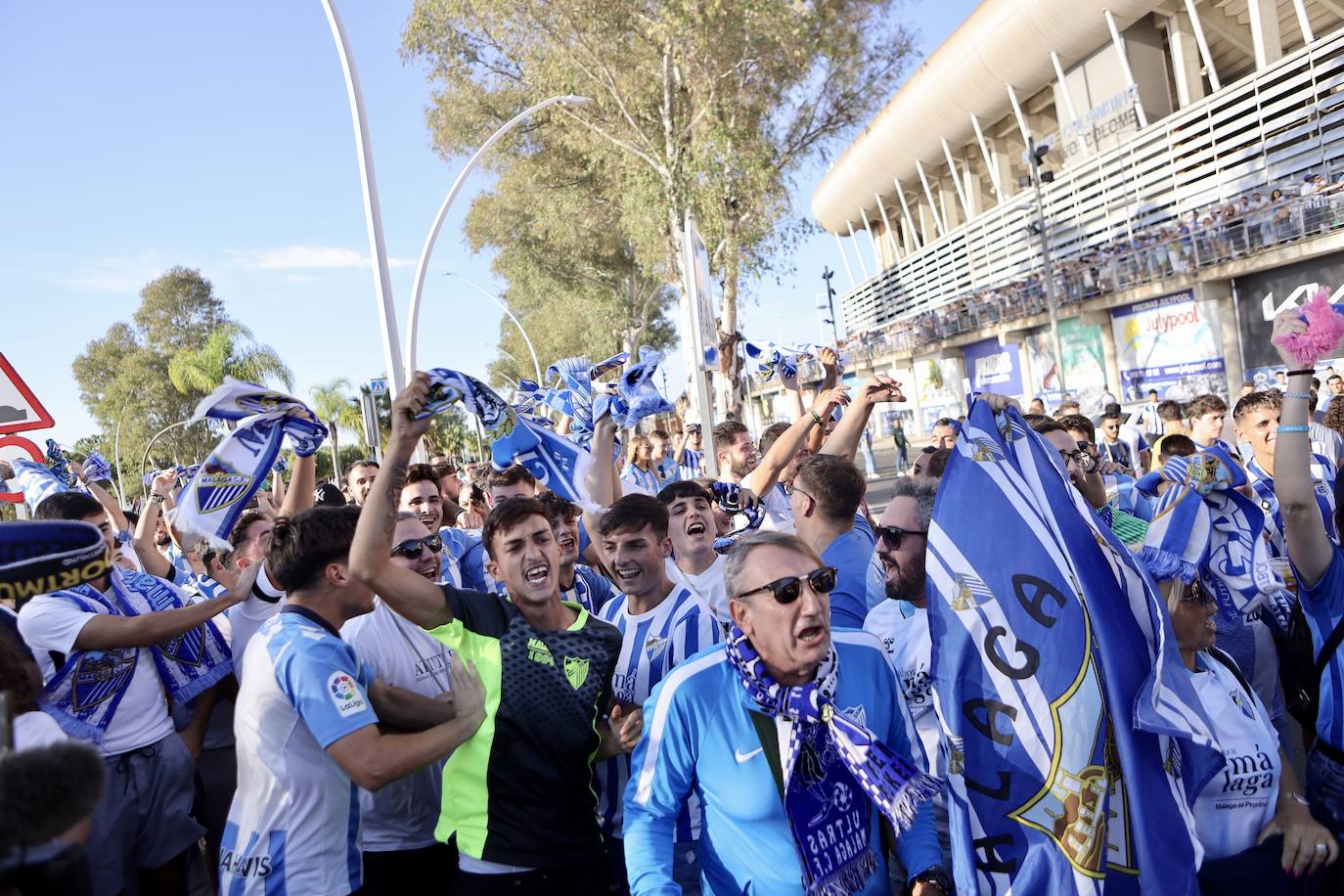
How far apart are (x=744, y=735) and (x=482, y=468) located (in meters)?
7.38

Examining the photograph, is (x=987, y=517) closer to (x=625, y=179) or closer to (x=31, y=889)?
(x=31, y=889)

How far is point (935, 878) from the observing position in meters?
2.52

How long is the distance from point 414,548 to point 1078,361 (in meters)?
34.6

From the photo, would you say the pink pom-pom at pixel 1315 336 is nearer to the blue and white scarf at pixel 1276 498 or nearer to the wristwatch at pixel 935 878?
the blue and white scarf at pixel 1276 498

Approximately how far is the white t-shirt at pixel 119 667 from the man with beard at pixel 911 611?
283cm

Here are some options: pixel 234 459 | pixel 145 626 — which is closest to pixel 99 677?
pixel 145 626

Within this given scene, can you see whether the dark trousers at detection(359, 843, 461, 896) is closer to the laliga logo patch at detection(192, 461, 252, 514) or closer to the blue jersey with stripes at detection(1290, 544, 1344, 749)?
the laliga logo patch at detection(192, 461, 252, 514)

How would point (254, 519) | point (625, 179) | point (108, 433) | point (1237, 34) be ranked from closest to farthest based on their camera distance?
point (254, 519)
point (625, 179)
point (1237, 34)
point (108, 433)

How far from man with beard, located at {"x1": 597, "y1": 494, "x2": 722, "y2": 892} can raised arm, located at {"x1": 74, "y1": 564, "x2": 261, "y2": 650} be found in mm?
1552

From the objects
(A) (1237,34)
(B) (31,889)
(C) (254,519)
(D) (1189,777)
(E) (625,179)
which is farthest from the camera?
(A) (1237,34)

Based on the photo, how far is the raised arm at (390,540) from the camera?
2859mm

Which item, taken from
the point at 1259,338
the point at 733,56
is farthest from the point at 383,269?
the point at 1259,338

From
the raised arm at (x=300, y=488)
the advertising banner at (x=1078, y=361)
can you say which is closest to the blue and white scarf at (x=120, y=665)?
the raised arm at (x=300, y=488)

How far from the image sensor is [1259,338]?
26766 mm
